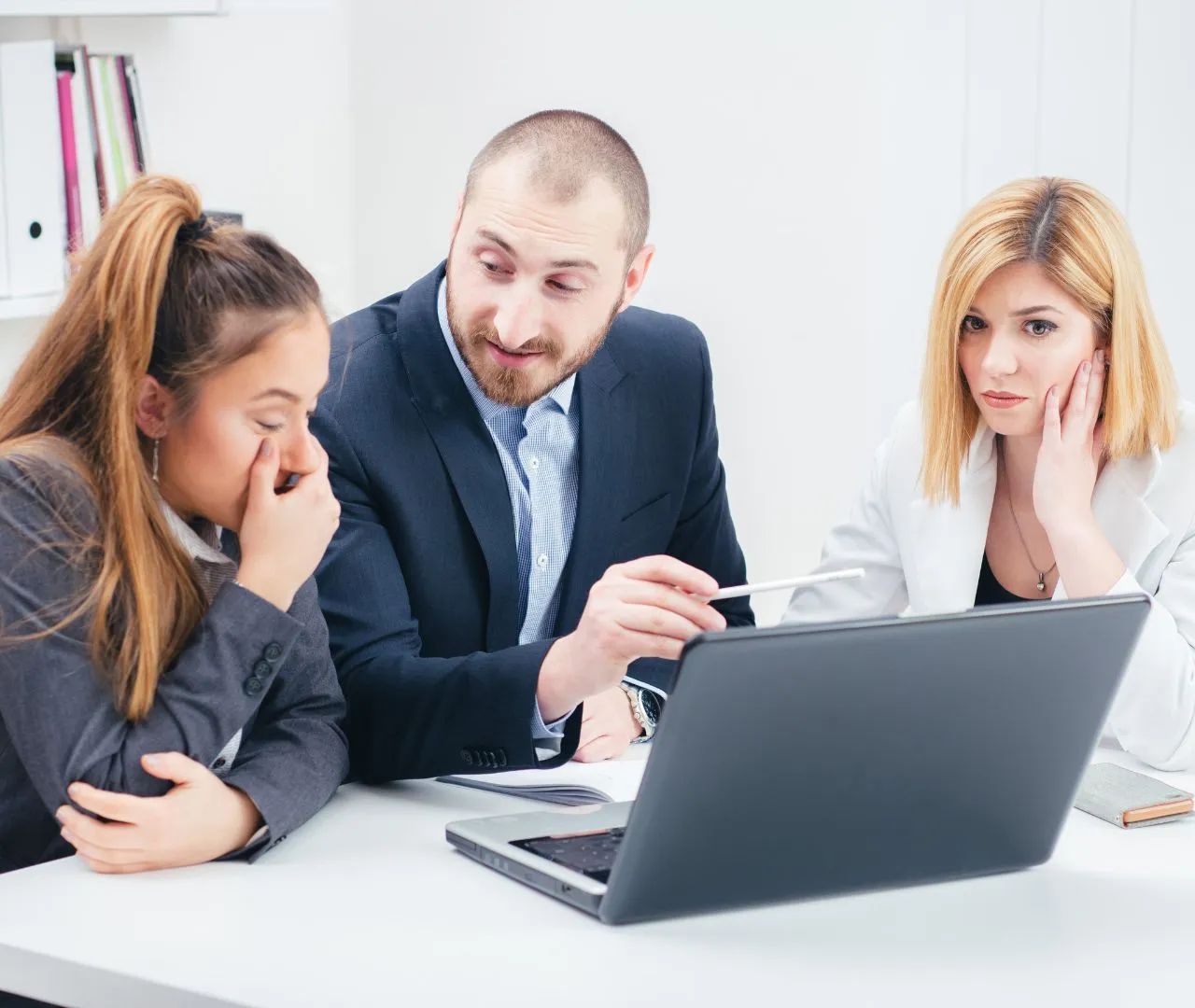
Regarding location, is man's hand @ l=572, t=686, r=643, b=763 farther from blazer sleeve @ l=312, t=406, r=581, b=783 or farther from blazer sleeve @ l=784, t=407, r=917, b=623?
blazer sleeve @ l=784, t=407, r=917, b=623

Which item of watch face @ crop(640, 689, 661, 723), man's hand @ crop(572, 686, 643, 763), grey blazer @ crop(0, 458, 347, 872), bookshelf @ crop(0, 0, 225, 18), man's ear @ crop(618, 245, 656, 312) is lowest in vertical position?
watch face @ crop(640, 689, 661, 723)

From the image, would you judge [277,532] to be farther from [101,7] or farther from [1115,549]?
[101,7]

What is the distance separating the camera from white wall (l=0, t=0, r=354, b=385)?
250 cm

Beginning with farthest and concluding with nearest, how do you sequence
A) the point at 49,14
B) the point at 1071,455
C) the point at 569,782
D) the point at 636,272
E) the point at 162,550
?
the point at 49,14, the point at 636,272, the point at 1071,455, the point at 569,782, the point at 162,550

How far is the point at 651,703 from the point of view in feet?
5.49

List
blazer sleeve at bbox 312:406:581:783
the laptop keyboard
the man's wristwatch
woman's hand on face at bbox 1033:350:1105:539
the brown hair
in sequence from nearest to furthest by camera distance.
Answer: the laptop keyboard
the brown hair
blazer sleeve at bbox 312:406:581:783
the man's wristwatch
woman's hand on face at bbox 1033:350:1105:539

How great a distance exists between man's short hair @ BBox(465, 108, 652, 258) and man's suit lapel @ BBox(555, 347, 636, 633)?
0.18 m

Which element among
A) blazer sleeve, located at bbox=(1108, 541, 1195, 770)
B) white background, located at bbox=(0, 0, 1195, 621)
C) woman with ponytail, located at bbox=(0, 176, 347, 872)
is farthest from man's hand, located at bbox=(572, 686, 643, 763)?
white background, located at bbox=(0, 0, 1195, 621)

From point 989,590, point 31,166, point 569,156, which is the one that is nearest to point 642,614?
point 569,156

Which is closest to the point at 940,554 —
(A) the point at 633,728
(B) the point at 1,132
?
(A) the point at 633,728

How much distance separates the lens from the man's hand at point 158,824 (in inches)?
43.8

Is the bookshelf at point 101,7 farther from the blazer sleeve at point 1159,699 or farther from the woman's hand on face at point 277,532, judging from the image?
the blazer sleeve at point 1159,699

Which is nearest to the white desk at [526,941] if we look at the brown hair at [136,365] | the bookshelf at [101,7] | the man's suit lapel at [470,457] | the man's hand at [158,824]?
the man's hand at [158,824]

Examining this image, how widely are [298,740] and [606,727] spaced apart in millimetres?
371
